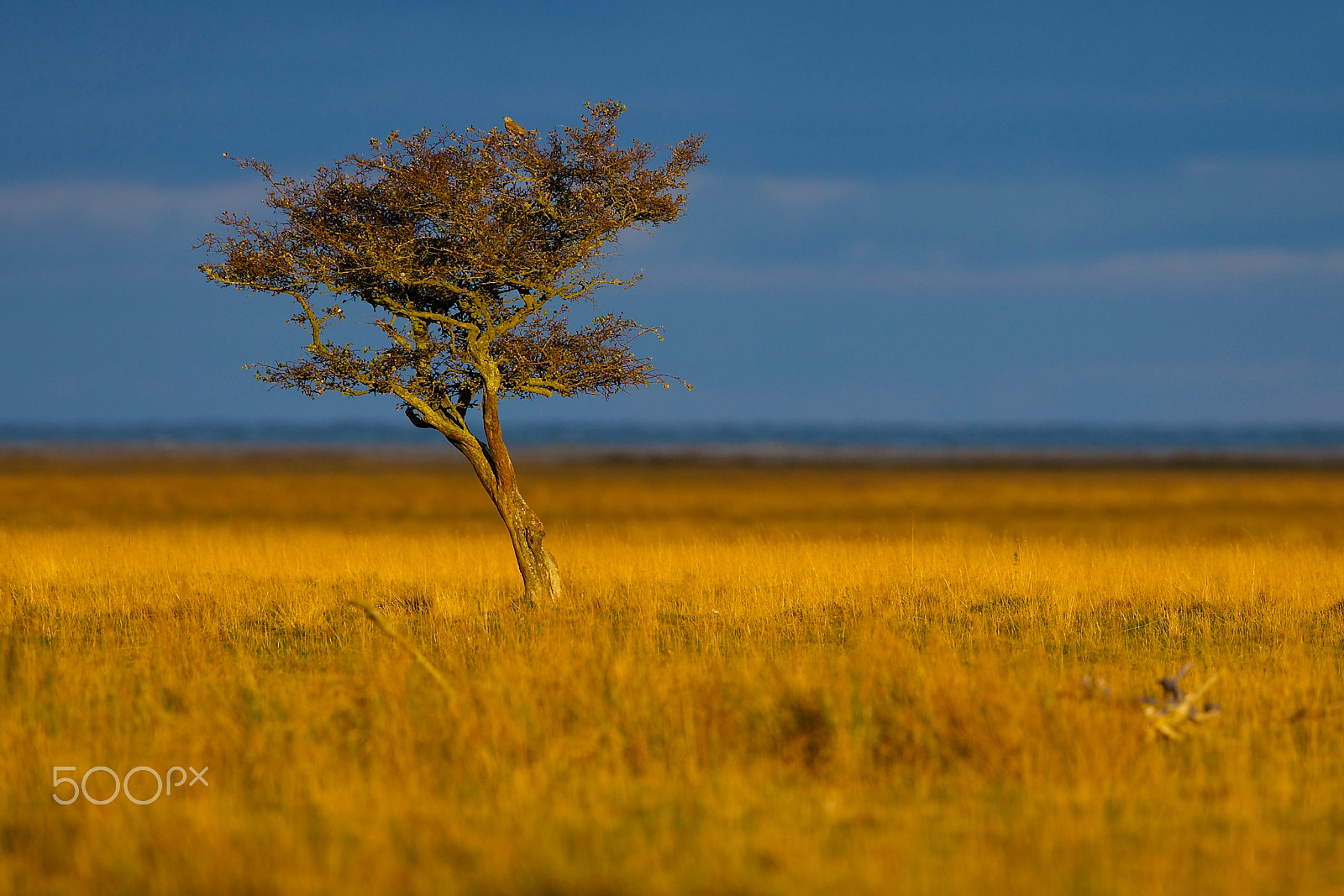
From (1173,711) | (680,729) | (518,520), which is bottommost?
(680,729)

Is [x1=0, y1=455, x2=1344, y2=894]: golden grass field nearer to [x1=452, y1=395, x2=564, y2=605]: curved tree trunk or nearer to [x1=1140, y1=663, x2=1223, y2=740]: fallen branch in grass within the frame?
[x1=1140, y1=663, x2=1223, y2=740]: fallen branch in grass

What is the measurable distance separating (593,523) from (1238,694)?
2590 cm

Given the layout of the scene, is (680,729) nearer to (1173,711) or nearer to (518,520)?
(1173,711)

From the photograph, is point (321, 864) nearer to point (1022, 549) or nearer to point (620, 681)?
point (620, 681)

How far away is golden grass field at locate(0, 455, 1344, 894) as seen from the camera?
240 inches

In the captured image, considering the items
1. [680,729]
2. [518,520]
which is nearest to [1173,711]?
[680,729]

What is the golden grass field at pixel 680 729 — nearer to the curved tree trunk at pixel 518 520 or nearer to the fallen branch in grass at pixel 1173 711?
the fallen branch in grass at pixel 1173 711

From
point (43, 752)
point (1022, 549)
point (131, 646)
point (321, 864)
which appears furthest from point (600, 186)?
point (1022, 549)

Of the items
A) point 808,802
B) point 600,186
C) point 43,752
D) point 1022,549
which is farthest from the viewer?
point 1022,549

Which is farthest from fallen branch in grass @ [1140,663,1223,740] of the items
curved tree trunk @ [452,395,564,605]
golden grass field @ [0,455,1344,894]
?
curved tree trunk @ [452,395,564,605]

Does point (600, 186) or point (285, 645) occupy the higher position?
point (600, 186)

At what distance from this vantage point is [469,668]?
10469mm

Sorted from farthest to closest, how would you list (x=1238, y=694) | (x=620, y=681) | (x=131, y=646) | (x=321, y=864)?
(x=131, y=646) < (x=1238, y=694) < (x=620, y=681) < (x=321, y=864)

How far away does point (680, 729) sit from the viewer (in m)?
8.38
